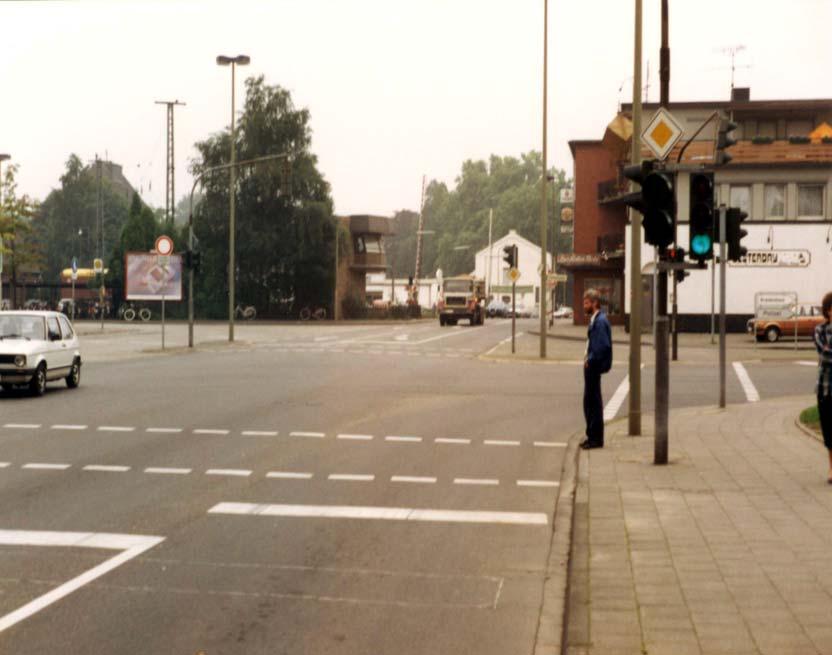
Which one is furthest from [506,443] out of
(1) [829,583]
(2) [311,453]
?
(1) [829,583]

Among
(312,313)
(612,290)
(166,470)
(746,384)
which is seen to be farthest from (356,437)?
(312,313)

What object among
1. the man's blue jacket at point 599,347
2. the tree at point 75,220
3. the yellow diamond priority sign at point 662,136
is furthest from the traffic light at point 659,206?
the tree at point 75,220

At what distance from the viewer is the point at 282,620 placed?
Result: 6.24 metres

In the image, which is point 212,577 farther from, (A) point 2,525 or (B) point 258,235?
(B) point 258,235

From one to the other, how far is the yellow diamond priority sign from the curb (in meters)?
4.09

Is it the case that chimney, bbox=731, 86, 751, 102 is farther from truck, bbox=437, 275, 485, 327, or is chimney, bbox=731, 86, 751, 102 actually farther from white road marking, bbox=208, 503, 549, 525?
white road marking, bbox=208, 503, 549, 525

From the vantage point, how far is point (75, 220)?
147 m

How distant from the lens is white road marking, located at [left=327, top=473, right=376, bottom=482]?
37.8 ft

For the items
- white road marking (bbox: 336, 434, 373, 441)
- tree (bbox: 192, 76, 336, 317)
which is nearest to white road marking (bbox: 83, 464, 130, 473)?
Result: white road marking (bbox: 336, 434, 373, 441)

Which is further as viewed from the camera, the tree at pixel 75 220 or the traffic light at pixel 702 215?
the tree at pixel 75 220

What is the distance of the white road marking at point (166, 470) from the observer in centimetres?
1184

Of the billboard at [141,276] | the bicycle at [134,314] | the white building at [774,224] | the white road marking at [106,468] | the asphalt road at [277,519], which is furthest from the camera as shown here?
the bicycle at [134,314]

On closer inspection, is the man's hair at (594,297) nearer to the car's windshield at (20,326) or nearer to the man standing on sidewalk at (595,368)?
the man standing on sidewalk at (595,368)

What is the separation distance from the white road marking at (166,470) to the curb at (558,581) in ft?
12.1
